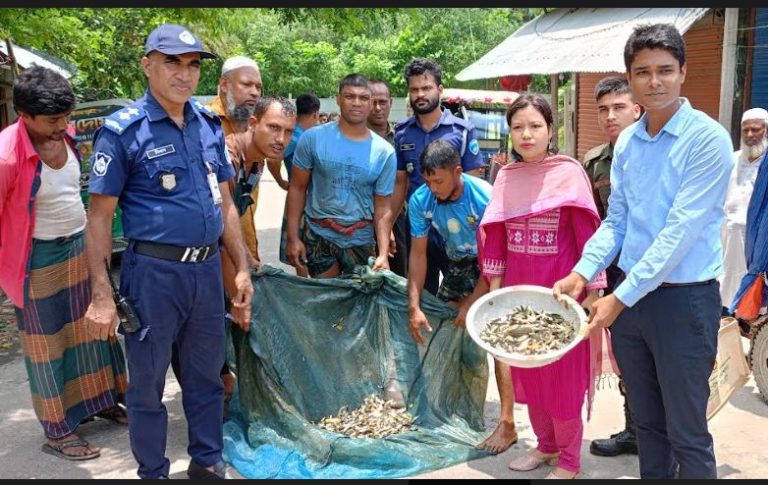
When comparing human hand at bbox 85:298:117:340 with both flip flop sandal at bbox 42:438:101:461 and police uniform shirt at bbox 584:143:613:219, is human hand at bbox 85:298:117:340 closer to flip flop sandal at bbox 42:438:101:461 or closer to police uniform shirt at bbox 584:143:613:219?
flip flop sandal at bbox 42:438:101:461

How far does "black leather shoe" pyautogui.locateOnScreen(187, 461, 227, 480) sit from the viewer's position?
3654 millimetres

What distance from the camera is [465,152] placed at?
4.55 metres

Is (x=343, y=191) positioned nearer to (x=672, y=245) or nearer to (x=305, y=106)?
(x=672, y=245)

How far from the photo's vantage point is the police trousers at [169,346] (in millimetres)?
3301

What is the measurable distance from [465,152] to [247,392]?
1861 mm

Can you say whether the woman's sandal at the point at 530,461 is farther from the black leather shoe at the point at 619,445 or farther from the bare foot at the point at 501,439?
the black leather shoe at the point at 619,445

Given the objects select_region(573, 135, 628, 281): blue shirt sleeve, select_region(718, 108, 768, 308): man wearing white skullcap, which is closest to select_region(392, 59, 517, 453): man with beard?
select_region(573, 135, 628, 281): blue shirt sleeve

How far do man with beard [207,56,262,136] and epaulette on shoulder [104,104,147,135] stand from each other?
133 centimetres

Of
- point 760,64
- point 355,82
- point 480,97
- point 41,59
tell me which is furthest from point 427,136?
point 480,97

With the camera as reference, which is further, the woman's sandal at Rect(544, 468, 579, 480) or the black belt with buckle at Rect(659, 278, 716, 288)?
the woman's sandal at Rect(544, 468, 579, 480)

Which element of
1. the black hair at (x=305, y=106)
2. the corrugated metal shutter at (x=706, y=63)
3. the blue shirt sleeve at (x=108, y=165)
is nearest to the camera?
the blue shirt sleeve at (x=108, y=165)

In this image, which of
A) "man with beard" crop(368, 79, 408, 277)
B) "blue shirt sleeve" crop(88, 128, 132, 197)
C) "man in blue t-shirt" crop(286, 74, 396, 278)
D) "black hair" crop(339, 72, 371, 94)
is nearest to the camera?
"blue shirt sleeve" crop(88, 128, 132, 197)

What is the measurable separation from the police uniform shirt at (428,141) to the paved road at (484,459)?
1.46 metres

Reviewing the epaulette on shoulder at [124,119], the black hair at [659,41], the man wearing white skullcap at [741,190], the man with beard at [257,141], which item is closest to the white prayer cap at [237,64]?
the man with beard at [257,141]
